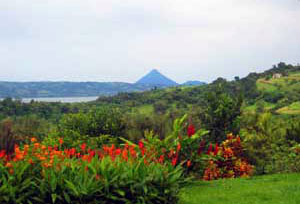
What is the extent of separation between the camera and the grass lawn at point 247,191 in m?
8.93

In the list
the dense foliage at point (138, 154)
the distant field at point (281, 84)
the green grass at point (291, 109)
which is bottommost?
the green grass at point (291, 109)

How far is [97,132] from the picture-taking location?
65.3 ft

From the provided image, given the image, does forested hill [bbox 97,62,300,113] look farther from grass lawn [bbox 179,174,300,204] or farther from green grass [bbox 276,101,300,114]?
grass lawn [bbox 179,174,300,204]

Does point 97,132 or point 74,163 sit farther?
point 97,132

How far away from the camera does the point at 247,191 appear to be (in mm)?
9820

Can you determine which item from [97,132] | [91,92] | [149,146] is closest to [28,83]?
[91,92]

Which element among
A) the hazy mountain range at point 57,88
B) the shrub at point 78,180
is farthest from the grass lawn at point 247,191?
the hazy mountain range at point 57,88

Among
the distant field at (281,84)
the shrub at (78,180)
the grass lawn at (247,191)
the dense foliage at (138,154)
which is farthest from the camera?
the distant field at (281,84)

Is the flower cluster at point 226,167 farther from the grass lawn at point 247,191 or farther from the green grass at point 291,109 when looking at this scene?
the green grass at point 291,109

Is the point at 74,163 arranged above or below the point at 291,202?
above

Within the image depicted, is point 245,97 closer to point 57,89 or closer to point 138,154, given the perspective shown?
point 138,154

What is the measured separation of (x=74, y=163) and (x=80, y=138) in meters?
10.1

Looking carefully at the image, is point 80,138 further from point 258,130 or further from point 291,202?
point 291,202

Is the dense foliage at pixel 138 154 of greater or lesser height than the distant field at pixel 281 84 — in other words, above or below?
below
